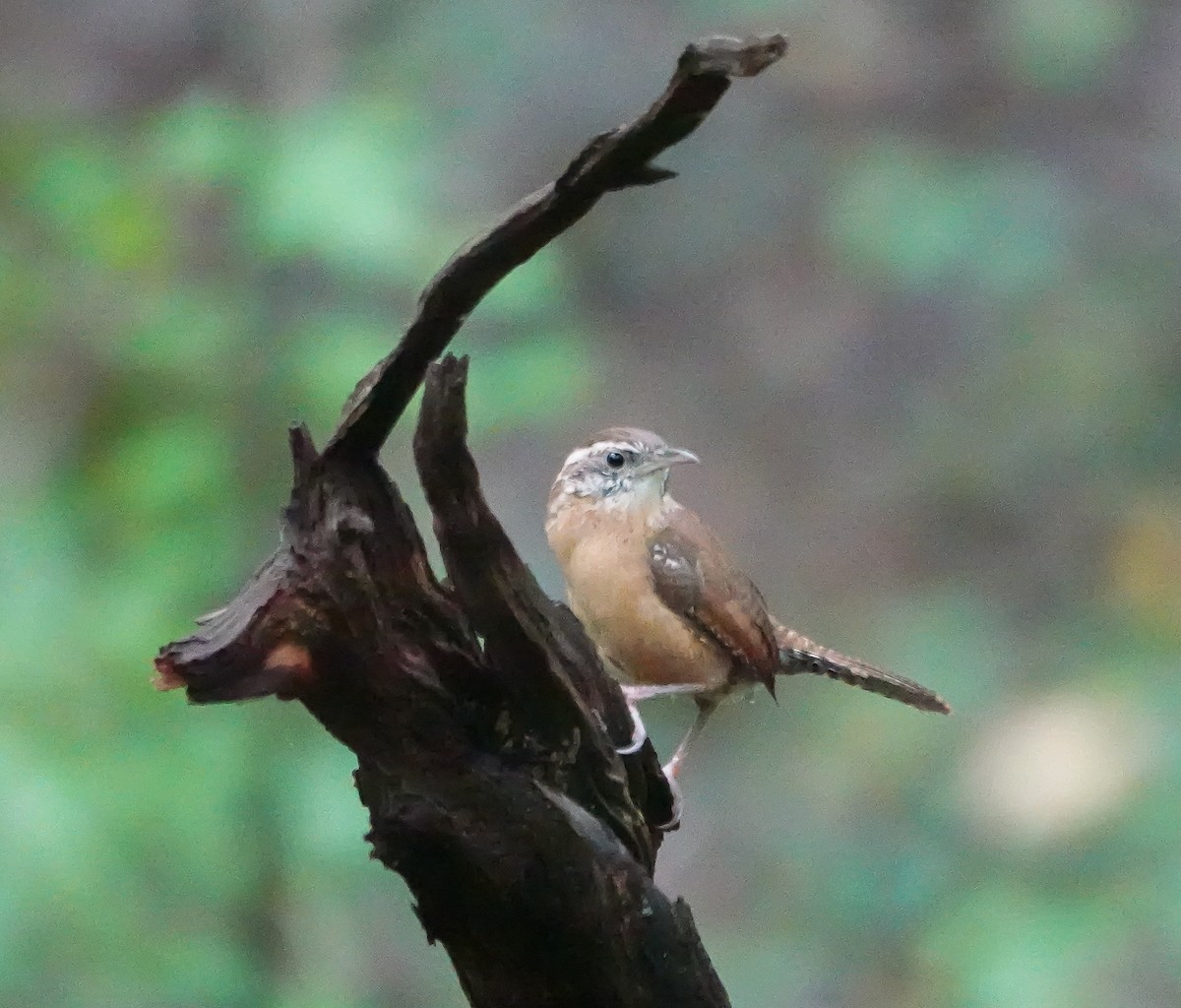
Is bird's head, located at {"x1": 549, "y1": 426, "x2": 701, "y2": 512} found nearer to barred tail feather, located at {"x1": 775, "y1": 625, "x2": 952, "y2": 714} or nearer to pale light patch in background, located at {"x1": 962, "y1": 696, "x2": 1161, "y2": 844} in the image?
barred tail feather, located at {"x1": 775, "y1": 625, "x2": 952, "y2": 714}

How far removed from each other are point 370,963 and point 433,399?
10.3 ft

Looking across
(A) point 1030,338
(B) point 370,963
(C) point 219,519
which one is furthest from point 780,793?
(C) point 219,519

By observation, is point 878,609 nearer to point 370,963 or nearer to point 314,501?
point 370,963

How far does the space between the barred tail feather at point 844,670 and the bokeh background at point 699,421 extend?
0.76 m

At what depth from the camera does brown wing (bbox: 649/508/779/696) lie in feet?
9.05

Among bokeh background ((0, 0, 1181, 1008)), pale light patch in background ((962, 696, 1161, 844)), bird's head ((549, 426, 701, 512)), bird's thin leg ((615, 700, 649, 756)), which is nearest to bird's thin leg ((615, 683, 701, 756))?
bird's thin leg ((615, 700, 649, 756))

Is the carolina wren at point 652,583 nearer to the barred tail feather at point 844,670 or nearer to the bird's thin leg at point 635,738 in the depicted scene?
the barred tail feather at point 844,670

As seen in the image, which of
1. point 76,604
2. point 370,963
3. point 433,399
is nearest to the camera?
point 433,399

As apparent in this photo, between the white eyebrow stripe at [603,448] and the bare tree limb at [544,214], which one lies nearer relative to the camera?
the bare tree limb at [544,214]

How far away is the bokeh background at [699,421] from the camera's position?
312 cm

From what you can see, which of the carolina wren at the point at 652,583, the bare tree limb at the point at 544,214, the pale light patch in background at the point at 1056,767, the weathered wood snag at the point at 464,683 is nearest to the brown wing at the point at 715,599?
the carolina wren at the point at 652,583

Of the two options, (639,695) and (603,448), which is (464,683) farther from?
(603,448)

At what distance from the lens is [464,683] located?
5.66ft

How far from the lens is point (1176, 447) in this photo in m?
5.11
